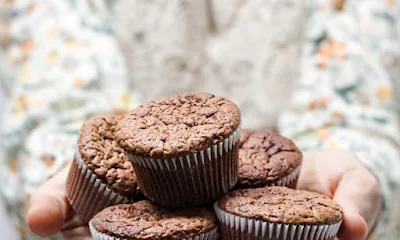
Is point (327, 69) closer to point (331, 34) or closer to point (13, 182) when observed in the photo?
point (331, 34)

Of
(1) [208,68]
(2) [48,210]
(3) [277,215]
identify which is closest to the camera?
(3) [277,215]

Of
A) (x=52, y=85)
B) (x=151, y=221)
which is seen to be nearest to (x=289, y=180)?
(x=151, y=221)

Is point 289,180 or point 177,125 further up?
point 177,125

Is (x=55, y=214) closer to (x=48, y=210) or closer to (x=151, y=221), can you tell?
(x=48, y=210)

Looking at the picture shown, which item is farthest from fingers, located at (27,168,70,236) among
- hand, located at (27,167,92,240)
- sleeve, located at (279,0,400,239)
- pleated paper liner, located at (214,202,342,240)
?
sleeve, located at (279,0,400,239)

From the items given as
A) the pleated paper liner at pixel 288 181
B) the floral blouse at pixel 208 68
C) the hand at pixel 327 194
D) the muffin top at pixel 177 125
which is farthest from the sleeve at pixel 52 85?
the pleated paper liner at pixel 288 181

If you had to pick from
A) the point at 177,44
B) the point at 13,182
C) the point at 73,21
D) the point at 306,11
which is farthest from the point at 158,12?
the point at 13,182
